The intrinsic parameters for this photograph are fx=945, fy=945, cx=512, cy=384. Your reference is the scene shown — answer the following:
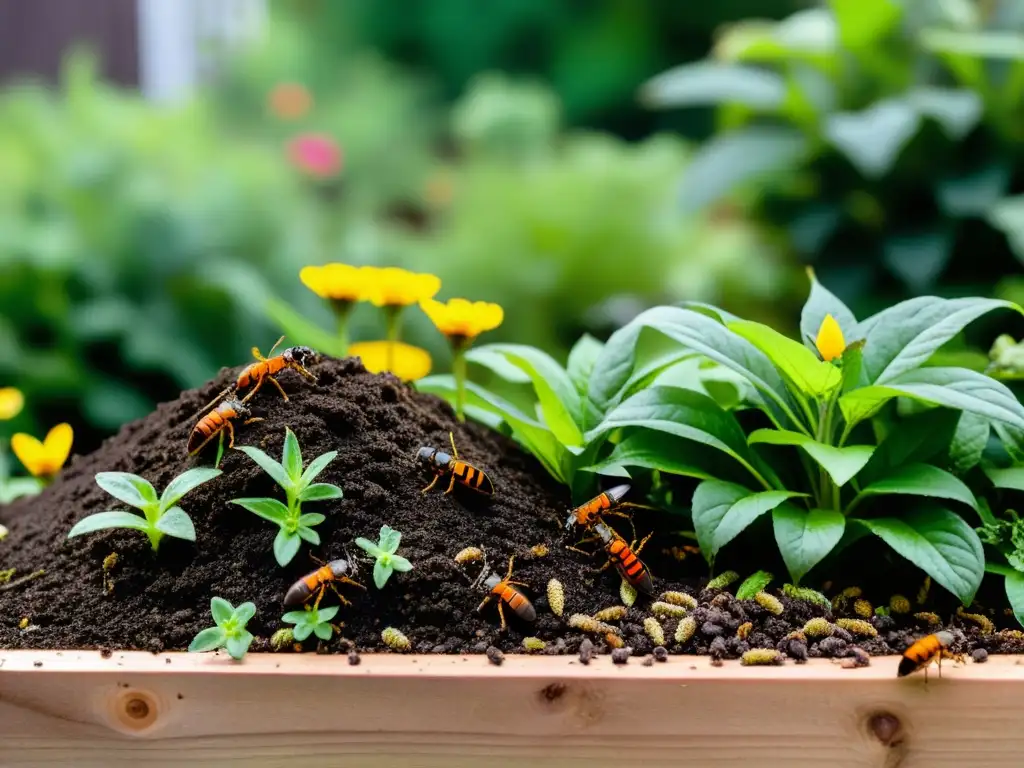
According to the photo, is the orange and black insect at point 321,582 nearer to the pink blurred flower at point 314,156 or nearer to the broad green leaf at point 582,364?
the broad green leaf at point 582,364

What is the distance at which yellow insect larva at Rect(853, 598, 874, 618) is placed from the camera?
1.14m

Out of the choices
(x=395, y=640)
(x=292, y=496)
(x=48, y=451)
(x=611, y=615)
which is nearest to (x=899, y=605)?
(x=611, y=615)

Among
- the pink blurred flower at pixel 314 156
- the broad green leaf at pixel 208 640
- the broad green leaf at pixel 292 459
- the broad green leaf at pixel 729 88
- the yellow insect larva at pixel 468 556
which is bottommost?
the pink blurred flower at pixel 314 156

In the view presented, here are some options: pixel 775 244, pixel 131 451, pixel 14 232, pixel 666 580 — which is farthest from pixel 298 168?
pixel 666 580

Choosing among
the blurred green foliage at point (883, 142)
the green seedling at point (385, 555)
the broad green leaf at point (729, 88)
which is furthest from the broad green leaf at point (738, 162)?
the green seedling at point (385, 555)

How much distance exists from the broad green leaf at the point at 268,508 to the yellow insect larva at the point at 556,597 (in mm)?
323

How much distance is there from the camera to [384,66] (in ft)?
18.2

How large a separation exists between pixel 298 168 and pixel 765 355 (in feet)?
11.9

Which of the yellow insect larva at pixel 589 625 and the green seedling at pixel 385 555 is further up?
the green seedling at pixel 385 555

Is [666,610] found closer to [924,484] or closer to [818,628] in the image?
[818,628]

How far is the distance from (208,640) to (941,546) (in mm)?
855

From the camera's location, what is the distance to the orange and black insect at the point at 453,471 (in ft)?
3.86

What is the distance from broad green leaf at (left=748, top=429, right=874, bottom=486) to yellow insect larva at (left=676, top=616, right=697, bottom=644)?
9.0 inches

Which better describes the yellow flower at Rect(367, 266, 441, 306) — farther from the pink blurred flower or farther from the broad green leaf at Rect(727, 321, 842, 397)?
the pink blurred flower
